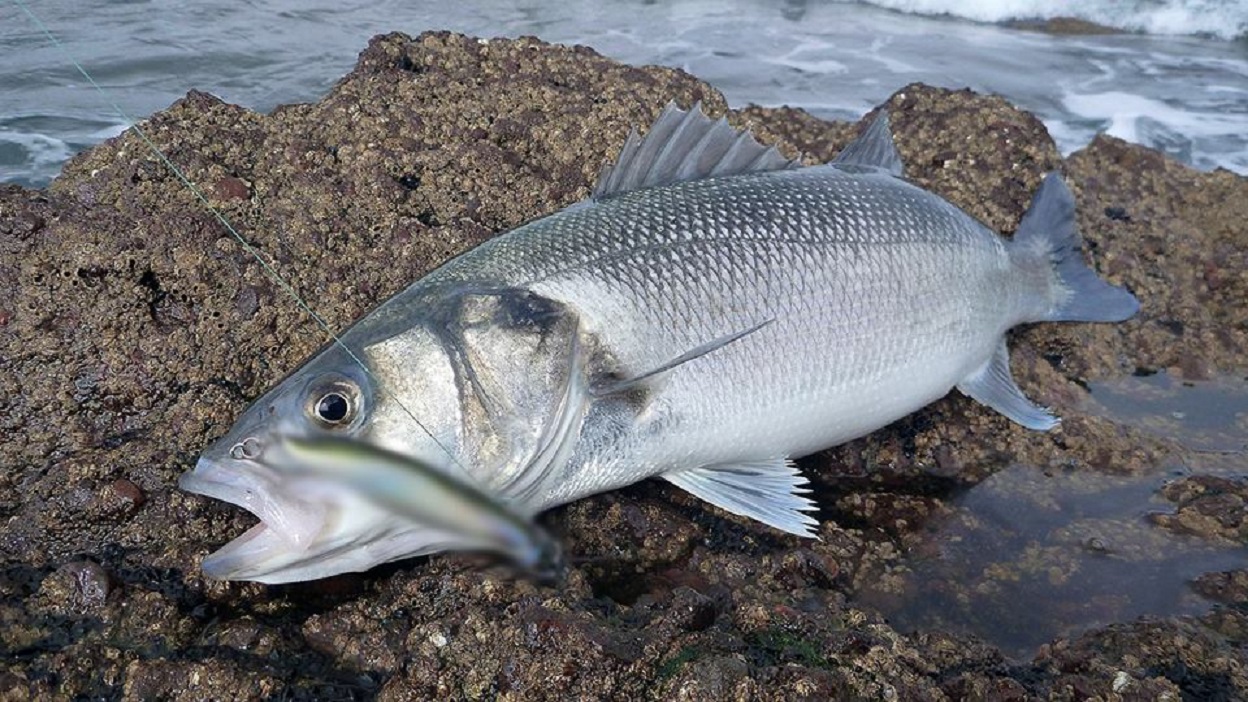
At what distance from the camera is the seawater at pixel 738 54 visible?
901 centimetres

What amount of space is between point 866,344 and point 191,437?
2365 mm

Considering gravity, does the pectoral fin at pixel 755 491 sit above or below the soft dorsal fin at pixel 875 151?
below

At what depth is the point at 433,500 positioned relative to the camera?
0.94 metres

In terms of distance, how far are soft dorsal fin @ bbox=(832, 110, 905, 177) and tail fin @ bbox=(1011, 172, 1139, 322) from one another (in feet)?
2.23

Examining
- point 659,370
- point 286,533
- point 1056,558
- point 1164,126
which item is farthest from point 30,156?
point 1164,126

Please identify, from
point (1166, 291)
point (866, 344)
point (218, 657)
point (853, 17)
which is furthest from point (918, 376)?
point (853, 17)

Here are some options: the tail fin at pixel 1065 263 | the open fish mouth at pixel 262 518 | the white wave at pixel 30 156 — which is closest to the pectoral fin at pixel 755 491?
the open fish mouth at pixel 262 518

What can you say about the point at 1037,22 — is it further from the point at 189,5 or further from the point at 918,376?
the point at 918,376

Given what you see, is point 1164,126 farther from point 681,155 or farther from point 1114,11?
point 681,155

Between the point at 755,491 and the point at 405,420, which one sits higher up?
the point at 405,420

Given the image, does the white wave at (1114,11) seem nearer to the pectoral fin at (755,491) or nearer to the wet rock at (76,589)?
the pectoral fin at (755,491)

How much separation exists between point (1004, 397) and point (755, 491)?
1380mm

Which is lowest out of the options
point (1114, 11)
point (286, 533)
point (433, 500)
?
point (286, 533)

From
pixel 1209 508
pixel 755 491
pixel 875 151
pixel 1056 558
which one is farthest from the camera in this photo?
pixel 875 151
